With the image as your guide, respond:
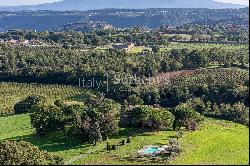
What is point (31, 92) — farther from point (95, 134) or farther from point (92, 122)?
point (95, 134)

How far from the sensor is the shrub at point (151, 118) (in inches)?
2514

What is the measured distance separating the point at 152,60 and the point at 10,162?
234ft

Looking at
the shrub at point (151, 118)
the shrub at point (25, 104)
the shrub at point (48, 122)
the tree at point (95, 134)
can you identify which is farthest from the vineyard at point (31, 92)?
the tree at point (95, 134)

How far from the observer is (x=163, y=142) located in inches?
2301

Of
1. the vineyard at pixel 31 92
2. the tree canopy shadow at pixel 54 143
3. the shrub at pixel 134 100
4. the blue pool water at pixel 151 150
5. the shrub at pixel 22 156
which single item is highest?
the shrub at pixel 22 156

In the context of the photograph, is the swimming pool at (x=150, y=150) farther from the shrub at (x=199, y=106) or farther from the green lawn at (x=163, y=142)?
the shrub at (x=199, y=106)

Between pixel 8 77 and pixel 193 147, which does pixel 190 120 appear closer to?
pixel 193 147

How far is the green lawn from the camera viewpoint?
50.8 meters

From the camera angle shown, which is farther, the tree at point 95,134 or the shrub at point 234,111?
the shrub at point 234,111

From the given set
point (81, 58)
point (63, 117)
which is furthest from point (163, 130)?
point (81, 58)

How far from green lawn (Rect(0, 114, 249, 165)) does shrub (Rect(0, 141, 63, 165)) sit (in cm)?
632

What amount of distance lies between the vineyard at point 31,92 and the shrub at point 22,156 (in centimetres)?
4039

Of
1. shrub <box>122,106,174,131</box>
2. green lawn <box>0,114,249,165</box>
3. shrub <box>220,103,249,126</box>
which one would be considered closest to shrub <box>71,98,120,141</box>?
green lawn <box>0,114,249,165</box>

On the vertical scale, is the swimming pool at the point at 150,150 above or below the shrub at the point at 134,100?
above
